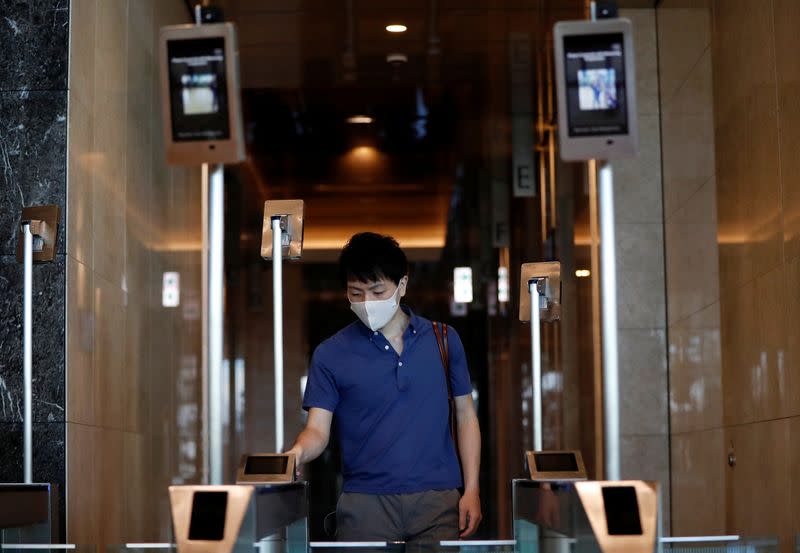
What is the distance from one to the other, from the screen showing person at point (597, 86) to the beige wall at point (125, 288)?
2.70 metres

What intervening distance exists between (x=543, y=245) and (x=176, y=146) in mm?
5803

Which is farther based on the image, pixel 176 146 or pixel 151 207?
pixel 151 207

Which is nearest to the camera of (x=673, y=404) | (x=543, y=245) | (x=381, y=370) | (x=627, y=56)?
(x=627, y=56)

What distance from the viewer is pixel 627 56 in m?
2.62

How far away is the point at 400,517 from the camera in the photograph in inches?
142

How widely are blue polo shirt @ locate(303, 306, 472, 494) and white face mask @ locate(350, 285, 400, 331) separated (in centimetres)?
5

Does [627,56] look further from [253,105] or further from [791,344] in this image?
[253,105]

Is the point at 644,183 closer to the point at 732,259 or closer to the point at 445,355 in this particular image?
the point at 732,259

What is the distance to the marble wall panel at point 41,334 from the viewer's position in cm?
457

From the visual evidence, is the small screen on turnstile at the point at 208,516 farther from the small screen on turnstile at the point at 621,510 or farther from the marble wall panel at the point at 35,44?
the marble wall panel at the point at 35,44

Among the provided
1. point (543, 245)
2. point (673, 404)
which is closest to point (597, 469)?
point (673, 404)

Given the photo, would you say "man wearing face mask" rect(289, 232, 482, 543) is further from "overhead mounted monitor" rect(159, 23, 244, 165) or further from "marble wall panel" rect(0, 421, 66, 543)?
"marble wall panel" rect(0, 421, 66, 543)

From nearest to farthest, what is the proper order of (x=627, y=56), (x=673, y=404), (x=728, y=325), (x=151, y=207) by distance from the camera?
(x=627, y=56)
(x=728, y=325)
(x=151, y=207)
(x=673, y=404)

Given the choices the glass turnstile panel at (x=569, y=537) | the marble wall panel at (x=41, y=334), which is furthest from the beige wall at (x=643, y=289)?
the glass turnstile panel at (x=569, y=537)
